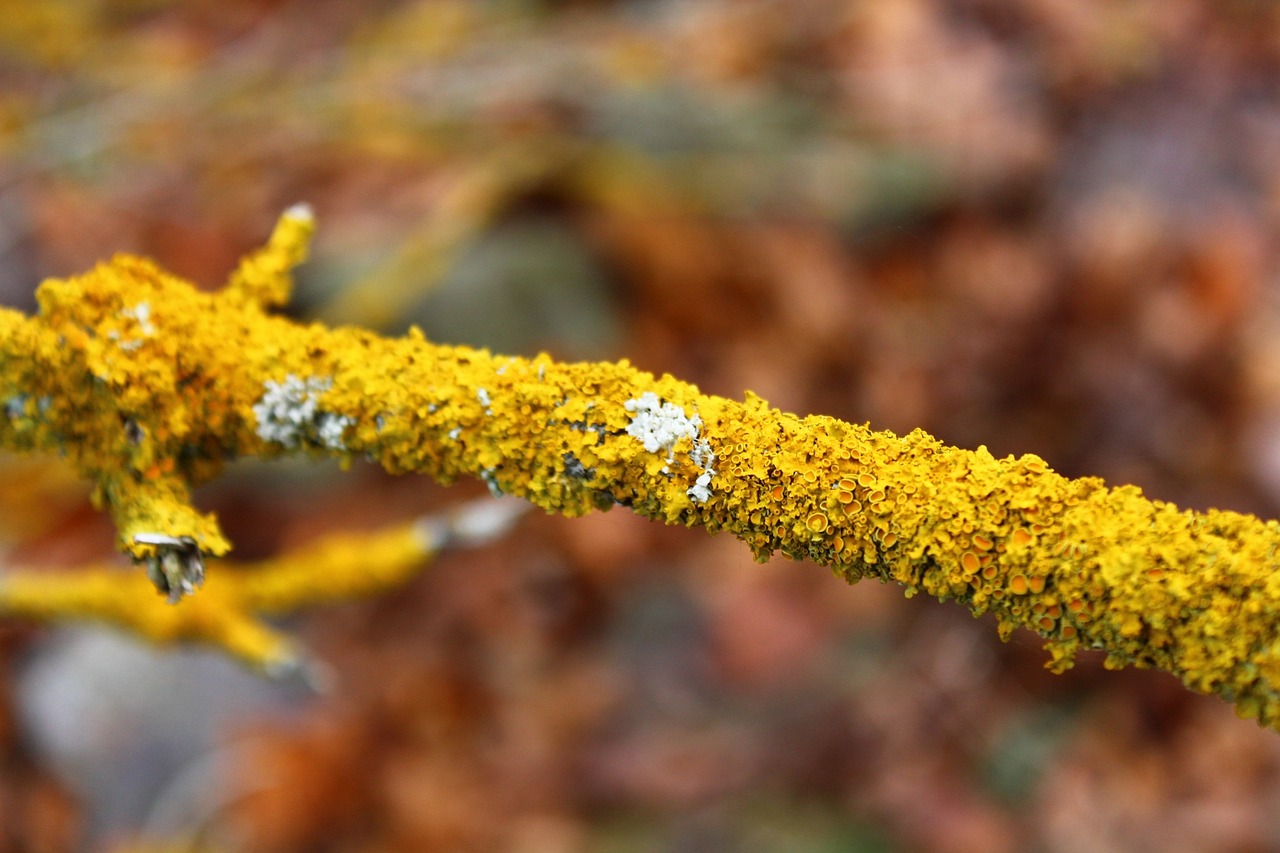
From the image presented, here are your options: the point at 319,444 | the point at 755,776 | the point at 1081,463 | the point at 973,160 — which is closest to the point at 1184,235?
the point at 973,160

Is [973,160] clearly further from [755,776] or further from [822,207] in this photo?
[755,776]

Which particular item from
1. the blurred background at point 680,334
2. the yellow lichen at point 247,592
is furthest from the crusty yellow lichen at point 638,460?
the blurred background at point 680,334

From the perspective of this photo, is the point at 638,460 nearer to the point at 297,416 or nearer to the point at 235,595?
the point at 297,416

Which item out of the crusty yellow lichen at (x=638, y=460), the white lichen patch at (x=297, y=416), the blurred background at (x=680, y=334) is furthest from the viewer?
the blurred background at (x=680, y=334)

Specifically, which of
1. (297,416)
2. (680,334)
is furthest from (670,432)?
(680,334)

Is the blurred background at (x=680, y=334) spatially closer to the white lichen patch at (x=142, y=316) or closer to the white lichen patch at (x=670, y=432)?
the white lichen patch at (x=142, y=316)

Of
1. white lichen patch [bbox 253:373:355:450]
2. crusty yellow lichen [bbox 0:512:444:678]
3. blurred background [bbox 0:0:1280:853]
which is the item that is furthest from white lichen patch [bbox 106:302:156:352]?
blurred background [bbox 0:0:1280:853]
